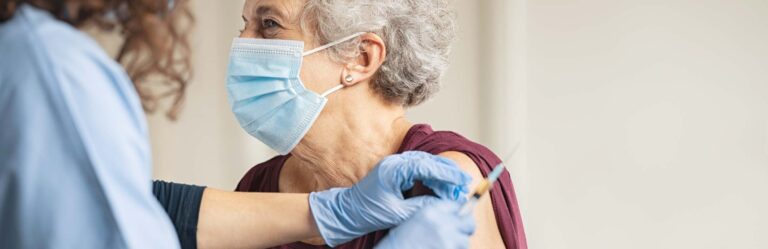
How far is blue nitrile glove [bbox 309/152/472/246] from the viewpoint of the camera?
51.3 inches

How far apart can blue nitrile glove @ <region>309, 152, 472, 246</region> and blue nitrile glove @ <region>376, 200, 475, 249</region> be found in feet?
0.26

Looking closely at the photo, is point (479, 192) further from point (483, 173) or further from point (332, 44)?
point (332, 44)

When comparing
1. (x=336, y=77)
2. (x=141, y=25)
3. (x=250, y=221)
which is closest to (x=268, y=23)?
(x=336, y=77)

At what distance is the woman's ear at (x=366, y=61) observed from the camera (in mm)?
1593

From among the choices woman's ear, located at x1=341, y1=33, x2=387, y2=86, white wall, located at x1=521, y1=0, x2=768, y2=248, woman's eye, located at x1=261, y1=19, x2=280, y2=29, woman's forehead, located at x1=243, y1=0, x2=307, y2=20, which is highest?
woman's forehead, located at x1=243, y1=0, x2=307, y2=20

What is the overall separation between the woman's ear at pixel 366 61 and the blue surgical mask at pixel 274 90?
0.8 inches

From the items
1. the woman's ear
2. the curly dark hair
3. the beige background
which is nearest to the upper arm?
the woman's ear

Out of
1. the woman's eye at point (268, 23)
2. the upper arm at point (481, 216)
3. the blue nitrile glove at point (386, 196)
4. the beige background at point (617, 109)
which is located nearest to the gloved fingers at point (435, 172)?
the blue nitrile glove at point (386, 196)

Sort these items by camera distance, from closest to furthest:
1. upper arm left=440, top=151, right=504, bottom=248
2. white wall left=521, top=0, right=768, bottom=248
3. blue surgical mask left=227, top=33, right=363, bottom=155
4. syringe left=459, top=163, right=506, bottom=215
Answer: syringe left=459, top=163, right=506, bottom=215 < upper arm left=440, top=151, right=504, bottom=248 < blue surgical mask left=227, top=33, right=363, bottom=155 < white wall left=521, top=0, right=768, bottom=248

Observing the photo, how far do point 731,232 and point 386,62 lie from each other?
139 cm

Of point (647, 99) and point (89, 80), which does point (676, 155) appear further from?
point (89, 80)

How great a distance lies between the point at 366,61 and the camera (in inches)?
63.1

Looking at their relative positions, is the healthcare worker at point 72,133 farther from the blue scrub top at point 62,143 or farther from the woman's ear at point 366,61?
the woman's ear at point 366,61

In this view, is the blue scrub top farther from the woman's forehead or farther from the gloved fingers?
the woman's forehead
